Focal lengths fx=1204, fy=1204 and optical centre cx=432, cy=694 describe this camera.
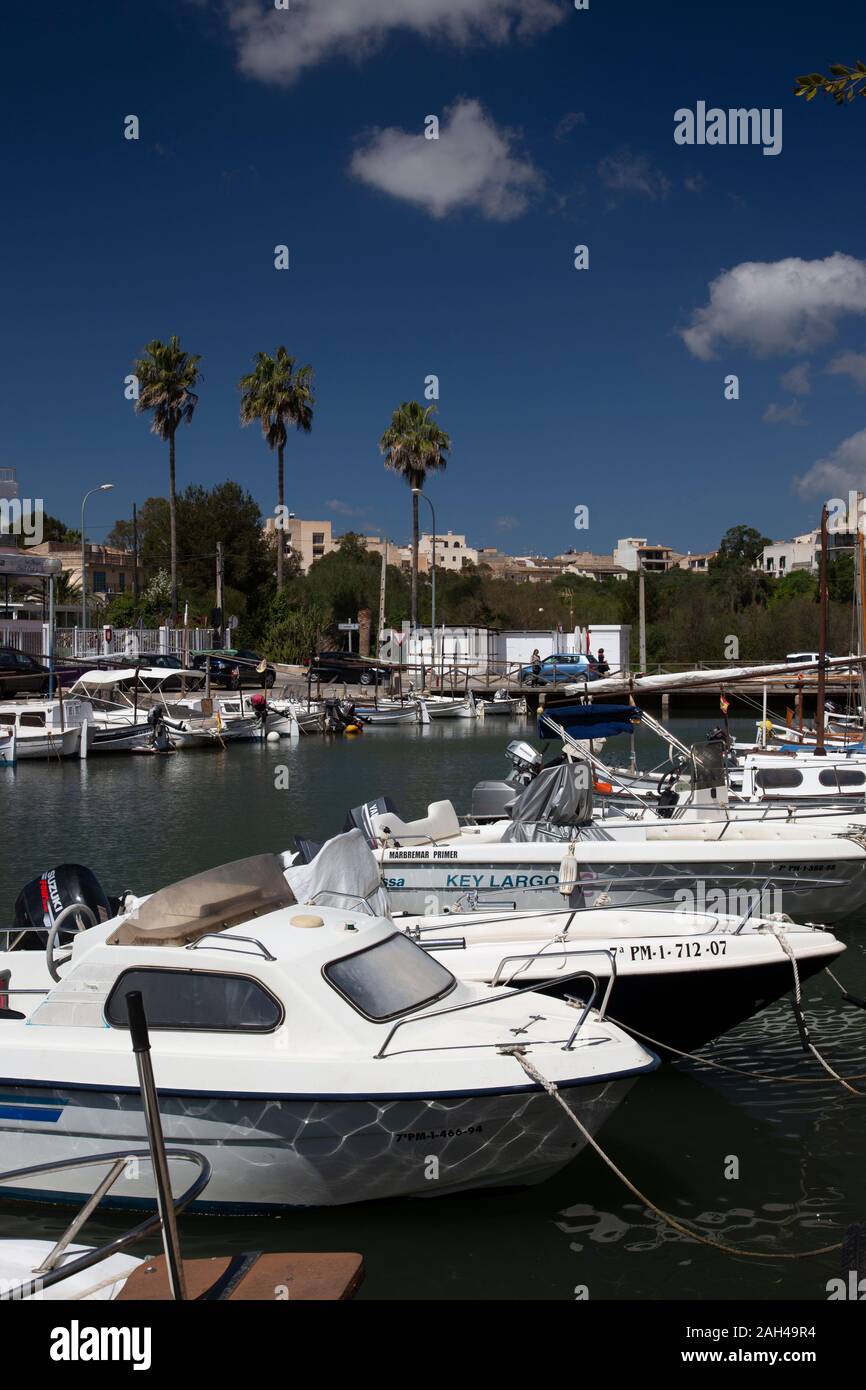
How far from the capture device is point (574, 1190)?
28.6ft

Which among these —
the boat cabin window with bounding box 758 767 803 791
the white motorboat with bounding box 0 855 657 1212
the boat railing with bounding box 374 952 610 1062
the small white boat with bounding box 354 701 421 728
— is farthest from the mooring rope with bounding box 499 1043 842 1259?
the small white boat with bounding box 354 701 421 728

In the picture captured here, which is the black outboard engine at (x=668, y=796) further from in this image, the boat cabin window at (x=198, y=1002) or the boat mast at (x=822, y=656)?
the boat cabin window at (x=198, y=1002)

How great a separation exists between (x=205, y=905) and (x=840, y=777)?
19254 millimetres

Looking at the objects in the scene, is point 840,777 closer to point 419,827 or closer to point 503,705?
point 419,827

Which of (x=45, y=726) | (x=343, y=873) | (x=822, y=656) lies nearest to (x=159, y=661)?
(x=45, y=726)

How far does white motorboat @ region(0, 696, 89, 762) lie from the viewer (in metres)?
43.3

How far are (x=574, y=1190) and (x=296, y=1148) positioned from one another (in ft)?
7.05

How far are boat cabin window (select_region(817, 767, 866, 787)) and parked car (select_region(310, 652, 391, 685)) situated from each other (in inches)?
1913

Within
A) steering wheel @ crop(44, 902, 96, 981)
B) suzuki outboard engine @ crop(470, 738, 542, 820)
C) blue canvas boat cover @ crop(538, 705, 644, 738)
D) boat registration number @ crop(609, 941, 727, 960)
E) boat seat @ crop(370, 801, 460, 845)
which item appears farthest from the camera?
blue canvas boat cover @ crop(538, 705, 644, 738)

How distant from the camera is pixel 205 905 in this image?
881 cm

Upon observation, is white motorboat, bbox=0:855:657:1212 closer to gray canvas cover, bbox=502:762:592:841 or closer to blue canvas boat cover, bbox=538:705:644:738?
gray canvas cover, bbox=502:762:592:841

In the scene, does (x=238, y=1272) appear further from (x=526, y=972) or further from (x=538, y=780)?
(x=538, y=780)

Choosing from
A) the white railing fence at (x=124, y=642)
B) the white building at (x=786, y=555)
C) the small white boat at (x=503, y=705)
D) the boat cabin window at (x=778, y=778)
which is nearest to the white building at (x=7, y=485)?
the white railing fence at (x=124, y=642)
